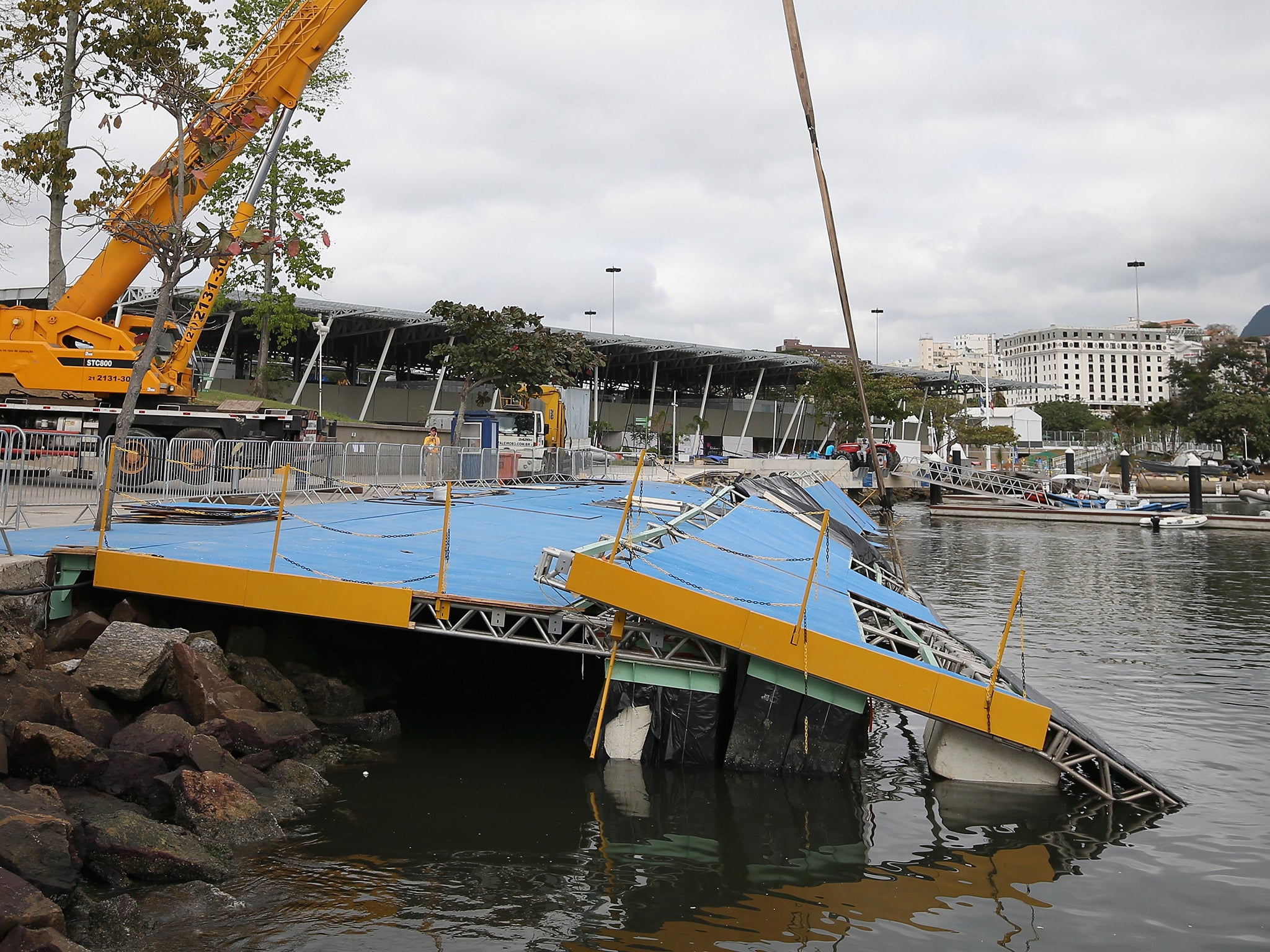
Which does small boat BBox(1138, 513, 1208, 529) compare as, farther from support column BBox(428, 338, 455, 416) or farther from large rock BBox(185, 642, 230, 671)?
large rock BBox(185, 642, 230, 671)

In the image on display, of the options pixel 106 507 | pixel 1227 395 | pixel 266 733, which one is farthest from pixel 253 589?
pixel 1227 395

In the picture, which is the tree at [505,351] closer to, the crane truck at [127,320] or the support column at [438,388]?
the support column at [438,388]

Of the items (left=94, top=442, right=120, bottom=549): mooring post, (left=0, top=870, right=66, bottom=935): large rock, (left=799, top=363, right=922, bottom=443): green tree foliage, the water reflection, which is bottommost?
the water reflection

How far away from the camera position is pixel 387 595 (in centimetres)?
1011

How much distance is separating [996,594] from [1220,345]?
4226 inches

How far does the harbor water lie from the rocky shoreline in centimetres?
36

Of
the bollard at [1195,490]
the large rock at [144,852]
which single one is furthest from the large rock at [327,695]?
the bollard at [1195,490]

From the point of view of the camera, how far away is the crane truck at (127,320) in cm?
2184

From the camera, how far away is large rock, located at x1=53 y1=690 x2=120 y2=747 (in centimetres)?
844

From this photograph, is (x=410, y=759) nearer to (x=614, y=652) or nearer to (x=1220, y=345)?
(x=614, y=652)

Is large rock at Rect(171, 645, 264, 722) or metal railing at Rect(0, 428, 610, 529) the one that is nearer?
large rock at Rect(171, 645, 264, 722)

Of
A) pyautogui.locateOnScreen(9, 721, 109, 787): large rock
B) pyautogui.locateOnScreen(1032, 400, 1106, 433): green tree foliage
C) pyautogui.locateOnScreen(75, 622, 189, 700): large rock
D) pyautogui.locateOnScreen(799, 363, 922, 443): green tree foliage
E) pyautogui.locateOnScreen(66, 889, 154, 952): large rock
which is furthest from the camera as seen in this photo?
pyautogui.locateOnScreen(1032, 400, 1106, 433): green tree foliage

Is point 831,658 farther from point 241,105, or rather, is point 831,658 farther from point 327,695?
point 241,105

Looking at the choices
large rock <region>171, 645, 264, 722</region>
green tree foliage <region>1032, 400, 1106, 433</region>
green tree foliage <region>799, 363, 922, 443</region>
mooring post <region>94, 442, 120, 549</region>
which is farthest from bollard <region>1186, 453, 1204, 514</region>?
green tree foliage <region>1032, 400, 1106, 433</region>
